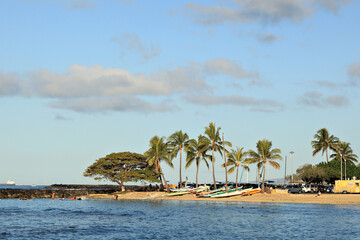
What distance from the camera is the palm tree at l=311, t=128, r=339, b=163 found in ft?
483

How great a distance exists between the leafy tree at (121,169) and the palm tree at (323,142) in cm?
5811

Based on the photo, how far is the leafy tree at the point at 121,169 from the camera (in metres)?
117

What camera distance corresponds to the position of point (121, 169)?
391ft

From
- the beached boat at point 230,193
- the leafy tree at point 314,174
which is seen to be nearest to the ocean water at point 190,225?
the beached boat at point 230,193

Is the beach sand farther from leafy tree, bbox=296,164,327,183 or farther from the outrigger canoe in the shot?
leafy tree, bbox=296,164,327,183

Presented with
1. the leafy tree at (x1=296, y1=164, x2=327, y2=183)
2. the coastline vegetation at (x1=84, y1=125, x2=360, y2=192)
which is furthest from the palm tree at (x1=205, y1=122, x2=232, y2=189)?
the leafy tree at (x1=296, y1=164, x2=327, y2=183)

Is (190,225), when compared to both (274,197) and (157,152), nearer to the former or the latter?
(274,197)

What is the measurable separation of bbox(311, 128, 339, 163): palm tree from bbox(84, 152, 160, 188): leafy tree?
58.1m

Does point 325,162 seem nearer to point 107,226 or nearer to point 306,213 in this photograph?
point 306,213

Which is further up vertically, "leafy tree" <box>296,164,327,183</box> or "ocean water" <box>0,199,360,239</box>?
"leafy tree" <box>296,164,327,183</box>

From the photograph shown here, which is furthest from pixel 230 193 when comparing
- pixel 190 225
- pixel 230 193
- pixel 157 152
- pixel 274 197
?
pixel 190 225

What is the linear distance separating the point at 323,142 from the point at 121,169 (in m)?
67.8

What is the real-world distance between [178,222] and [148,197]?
5558cm

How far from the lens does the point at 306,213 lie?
2803 inches
